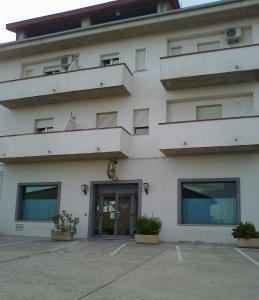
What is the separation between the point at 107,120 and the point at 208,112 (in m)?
5.05

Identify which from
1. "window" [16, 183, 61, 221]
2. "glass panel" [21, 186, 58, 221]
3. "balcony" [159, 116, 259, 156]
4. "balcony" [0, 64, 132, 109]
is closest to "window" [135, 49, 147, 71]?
"balcony" [0, 64, 132, 109]

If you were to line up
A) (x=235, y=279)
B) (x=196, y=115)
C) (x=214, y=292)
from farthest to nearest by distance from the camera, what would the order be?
1. (x=196, y=115)
2. (x=235, y=279)
3. (x=214, y=292)

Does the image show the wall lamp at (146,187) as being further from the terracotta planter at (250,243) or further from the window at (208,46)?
the window at (208,46)

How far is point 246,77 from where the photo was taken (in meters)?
17.3

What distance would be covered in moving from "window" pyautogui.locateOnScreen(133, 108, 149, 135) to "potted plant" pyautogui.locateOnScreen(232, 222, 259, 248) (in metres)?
6.40

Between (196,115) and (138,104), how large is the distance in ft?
A: 9.47

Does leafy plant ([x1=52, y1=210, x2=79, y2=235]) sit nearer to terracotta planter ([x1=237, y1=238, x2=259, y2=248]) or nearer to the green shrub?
the green shrub

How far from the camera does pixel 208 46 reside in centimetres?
1922

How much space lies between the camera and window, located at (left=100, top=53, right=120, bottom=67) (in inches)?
816

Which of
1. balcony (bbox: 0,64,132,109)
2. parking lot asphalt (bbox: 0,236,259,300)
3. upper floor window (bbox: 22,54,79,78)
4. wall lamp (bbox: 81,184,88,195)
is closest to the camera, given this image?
parking lot asphalt (bbox: 0,236,259,300)

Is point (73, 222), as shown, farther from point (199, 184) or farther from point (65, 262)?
point (65, 262)

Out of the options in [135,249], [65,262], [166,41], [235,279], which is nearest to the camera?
[235,279]

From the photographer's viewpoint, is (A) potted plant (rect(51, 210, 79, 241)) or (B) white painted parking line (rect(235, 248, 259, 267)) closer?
(B) white painted parking line (rect(235, 248, 259, 267))

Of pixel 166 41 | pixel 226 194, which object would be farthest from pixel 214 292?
pixel 166 41
